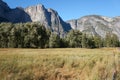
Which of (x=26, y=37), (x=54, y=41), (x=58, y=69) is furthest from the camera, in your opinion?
(x=54, y=41)

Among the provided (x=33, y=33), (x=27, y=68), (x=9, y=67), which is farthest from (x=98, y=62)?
(x=33, y=33)

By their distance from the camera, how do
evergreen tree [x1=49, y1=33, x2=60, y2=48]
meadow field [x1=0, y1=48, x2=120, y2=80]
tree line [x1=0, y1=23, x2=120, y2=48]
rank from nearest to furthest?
1. meadow field [x1=0, y1=48, x2=120, y2=80]
2. tree line [x1=0, y1=23, x2=120, y2=48]
3. evergreen tree [x1=49, y1=33, x2=60, y2=48]

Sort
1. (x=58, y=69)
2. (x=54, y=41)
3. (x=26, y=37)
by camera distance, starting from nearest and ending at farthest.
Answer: (x=58, y=69) → (x=26, y=37) → (x=54, y=41)

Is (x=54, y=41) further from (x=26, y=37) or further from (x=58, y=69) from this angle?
(x=58, y=69)

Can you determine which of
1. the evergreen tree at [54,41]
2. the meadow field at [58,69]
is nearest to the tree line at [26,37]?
the evergreen tree at [54,41]

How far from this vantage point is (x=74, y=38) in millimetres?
130500

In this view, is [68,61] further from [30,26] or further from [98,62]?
[30,26]

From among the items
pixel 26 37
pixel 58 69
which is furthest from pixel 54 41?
pixel 58 69

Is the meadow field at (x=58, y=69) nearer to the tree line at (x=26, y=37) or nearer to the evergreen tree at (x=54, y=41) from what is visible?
the tree line at (x=26, y=37)

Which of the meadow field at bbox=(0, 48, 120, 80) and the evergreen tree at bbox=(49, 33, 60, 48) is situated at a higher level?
the evergreen tree at bbox=(49, 33, 60, 48)

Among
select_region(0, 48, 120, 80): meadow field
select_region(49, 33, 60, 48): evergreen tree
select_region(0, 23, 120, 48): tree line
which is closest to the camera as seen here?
select_region(0, 48, 120, 80): meadow field

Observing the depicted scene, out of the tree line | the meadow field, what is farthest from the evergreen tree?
the meadow field

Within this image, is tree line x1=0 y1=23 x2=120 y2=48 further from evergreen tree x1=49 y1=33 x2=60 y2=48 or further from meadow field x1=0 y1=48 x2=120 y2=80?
meadow field x1=0 y1=48 x2=120 y2=80

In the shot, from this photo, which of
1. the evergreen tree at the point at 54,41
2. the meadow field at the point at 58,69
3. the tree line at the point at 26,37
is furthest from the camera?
the evergreen tree at the point at 54,41
